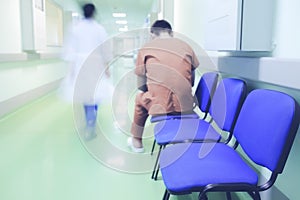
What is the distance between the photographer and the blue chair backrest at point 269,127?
3.78 feet

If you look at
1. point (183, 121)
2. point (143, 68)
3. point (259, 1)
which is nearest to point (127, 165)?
point (183, 121)

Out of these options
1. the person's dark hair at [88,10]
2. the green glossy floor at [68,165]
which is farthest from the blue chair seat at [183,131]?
the person's dark hair at [88,10]

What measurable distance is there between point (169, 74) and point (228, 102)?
0.63 m

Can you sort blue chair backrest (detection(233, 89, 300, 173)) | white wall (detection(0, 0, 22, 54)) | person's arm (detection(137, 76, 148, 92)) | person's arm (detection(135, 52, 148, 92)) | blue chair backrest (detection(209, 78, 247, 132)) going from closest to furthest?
1. blue chair backrest (detection(233, 89, 300, 173))
2. blue chair backrest (detection(209, 78, 247, 132))
3. person's arm (detection(135, 52, 148, 92))
4. person's arm (detection(137, 76, 148, 92))
5. white wall (detection(0, 0, 22, 54))

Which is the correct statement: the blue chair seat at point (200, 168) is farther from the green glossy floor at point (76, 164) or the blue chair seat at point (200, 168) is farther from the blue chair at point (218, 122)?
the green glossy floor at point (76, 164)

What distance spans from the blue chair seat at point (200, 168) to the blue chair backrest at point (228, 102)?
24 cm

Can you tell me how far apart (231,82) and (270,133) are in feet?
2.62

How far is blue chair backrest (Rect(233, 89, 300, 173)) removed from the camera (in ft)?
3.78

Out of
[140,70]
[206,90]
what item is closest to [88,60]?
[140,70]

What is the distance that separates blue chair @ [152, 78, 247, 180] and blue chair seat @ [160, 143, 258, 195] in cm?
16

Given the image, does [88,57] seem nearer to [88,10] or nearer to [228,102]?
[88,10]

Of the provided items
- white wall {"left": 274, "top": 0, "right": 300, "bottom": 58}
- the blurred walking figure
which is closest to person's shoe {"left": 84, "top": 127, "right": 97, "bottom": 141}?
the blurred walking figure

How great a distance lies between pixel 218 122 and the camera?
80.3 inches

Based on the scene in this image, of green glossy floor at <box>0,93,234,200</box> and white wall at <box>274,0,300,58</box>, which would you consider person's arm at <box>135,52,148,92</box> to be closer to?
green glossy floor at <box>0,93,234,200</box>
